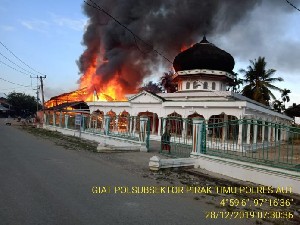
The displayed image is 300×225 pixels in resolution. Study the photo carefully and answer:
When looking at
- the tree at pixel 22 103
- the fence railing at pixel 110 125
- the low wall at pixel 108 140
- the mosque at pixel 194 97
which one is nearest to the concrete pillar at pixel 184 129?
the fence railing at pixel 110 125

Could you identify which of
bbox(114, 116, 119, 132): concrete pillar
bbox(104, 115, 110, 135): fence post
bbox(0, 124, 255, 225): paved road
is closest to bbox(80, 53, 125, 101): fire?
bbox(104, 115, 110, 135): fence post

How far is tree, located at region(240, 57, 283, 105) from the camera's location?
43019 millimetres

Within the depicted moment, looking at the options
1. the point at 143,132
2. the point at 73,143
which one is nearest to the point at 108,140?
the point at 73,143

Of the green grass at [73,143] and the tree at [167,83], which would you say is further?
the tree at [167,83]

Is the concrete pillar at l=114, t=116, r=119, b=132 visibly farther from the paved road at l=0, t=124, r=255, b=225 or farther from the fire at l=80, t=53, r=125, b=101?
the fire at l=80, t=53, r=125, b=101

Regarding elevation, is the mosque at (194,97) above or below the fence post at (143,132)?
above

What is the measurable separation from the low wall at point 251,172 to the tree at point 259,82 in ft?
109

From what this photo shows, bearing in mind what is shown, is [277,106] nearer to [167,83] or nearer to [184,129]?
→ [167,83]

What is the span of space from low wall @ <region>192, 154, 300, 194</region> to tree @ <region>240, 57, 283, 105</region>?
33.2m

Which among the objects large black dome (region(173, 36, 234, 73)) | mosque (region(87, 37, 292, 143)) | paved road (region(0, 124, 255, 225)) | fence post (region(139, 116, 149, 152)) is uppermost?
large black dome (region(173, 36, 234, 73))

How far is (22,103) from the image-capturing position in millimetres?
90500

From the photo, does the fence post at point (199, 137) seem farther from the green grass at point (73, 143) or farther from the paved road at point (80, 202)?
the green grass at point (73, 143)

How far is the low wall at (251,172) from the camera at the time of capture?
8.57 meters

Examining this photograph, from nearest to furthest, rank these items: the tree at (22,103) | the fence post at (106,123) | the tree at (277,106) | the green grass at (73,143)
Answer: the green grass at (73,143)
the fence post at (106,123)
the tree at (277,106)
the tree at (22,103)
